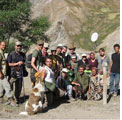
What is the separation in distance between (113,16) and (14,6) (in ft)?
98.6

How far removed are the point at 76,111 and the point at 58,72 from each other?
1602mm

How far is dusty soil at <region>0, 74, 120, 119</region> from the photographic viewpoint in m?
7.49

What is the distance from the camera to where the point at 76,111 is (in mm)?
8211

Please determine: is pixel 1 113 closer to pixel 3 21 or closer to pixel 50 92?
pixel 50 92

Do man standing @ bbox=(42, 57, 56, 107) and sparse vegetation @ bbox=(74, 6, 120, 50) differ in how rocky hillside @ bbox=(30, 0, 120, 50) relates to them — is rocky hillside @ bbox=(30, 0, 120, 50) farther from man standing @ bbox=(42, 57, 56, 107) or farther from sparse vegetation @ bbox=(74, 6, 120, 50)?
man standing @ bbox=(42, 57, 56, 107)

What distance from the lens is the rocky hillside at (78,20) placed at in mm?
48750

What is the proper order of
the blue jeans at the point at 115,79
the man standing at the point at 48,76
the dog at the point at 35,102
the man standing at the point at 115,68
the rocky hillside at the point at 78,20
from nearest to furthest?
the dog at the point at 35,102 → the man standing at the point at 48,76 → the man standing at the point at 115,68 → the blue jeans at the point at 115,79 → the rocky hillside at the point at 78,20

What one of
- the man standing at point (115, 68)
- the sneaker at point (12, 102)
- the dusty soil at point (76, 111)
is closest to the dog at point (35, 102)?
the dusty soil at point (76, 111)

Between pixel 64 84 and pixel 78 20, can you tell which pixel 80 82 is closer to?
pixel 64 84

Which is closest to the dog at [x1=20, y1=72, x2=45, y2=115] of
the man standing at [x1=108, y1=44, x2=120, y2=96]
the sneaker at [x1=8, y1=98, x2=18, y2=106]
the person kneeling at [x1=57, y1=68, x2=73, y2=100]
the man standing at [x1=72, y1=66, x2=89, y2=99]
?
the sneaker at [x1=8, y1=98, x2=18, y2=106]

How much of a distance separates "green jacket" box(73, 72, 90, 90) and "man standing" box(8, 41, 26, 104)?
1751 millimetres

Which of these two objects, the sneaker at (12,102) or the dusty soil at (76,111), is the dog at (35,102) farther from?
the sneaker at (12,102)

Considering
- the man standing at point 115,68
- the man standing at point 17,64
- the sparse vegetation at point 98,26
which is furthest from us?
the sparse vegetation at point 98,26

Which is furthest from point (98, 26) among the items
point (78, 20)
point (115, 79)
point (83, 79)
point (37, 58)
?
point (37, 58)
